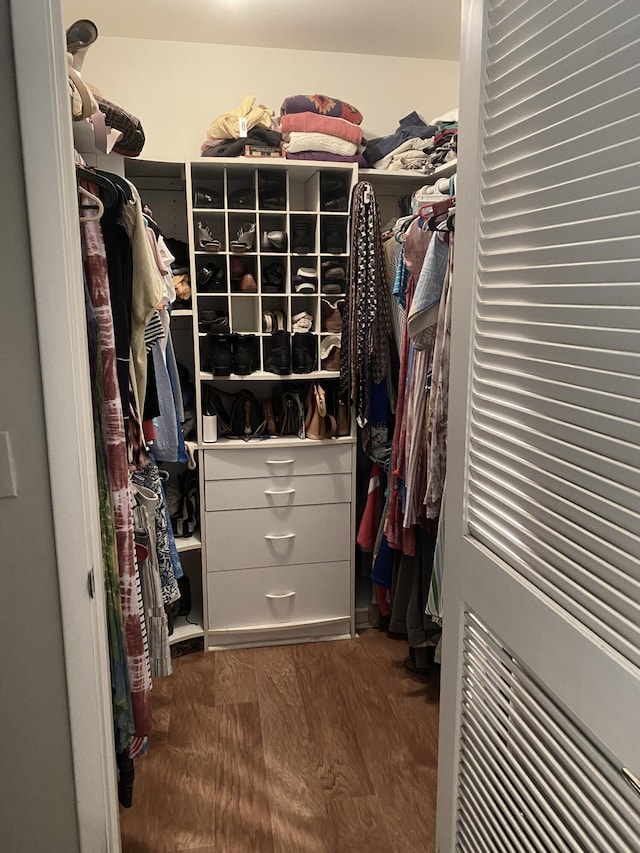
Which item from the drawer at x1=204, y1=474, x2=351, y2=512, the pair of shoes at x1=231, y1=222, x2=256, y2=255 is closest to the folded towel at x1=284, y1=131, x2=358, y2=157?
the pair of shoes at x1=231, y1=222, x2=256, y2=255

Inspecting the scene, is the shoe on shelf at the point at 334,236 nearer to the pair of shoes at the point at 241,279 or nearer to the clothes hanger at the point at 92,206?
the pair of shoes at the point at 241,279

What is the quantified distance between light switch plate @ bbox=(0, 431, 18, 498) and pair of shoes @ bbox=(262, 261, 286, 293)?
5.95ft

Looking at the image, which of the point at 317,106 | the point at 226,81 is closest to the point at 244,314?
the point at 317,106

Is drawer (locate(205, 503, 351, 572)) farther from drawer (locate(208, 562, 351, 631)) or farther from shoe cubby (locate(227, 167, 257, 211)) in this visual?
shoe cubby (locate(227, 167, 257, 211))

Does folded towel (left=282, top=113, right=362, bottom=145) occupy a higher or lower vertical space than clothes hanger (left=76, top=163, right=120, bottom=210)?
higher

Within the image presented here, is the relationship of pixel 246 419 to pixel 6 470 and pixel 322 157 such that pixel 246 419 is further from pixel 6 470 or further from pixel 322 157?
pixel 6 470

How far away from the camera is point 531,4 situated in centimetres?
104

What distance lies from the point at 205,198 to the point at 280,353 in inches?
27.1

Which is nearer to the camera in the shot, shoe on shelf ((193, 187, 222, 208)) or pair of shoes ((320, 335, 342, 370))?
shoe on shelf ((193, 187, 222, 208))

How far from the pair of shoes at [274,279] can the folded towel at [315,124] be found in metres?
0.55

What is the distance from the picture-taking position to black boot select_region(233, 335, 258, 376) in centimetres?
274

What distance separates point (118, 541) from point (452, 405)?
2.85ft

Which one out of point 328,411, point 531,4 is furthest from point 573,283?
point 328,411

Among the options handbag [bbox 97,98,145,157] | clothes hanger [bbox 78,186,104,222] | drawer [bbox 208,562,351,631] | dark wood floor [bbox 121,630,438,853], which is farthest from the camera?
drawer [bbox 208,562,351,631]
